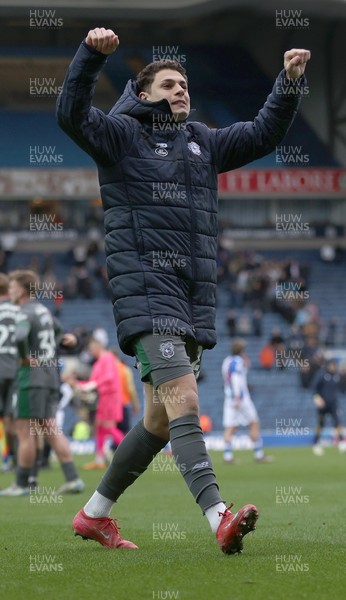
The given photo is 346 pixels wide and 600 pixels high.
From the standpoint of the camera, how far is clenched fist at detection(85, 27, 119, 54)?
544 centimetres

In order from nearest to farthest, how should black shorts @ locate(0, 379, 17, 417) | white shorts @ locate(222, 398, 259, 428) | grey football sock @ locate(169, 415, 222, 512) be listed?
grey football sock @ locate(169, 415, 222, 512)
black shorts @ locate(0, 379, 17, 417)
white shorts @ locate(222, 398, 259, 428)

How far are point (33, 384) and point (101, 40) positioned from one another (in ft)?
20.5

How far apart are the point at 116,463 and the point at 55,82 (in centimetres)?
3518

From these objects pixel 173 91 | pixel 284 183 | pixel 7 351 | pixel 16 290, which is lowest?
pixel 7 351

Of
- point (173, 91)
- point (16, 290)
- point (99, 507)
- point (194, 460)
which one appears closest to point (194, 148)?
point (173, 91)

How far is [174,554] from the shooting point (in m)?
5.73

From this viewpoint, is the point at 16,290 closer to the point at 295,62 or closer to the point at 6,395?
the point at 6,395

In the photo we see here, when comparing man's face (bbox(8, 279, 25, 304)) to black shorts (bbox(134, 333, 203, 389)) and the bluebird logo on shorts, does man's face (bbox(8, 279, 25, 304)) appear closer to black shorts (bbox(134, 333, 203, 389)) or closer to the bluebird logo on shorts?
black shorts (bbox(134, 333, 203, 389))

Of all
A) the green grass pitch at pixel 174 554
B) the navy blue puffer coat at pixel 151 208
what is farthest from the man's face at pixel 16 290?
the navy blue puffer coat at pixel 151 208

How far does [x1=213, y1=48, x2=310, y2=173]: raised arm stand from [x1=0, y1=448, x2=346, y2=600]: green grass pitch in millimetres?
2054

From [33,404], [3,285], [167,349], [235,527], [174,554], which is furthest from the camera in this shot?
[3,285]

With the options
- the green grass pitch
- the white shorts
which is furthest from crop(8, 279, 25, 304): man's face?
the white shorts

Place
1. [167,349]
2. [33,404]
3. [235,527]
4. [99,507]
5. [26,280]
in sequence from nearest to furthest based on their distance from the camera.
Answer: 1. [235,527]
2. [167,349]
3. [99,507]
4. [26,280]
5. [33,404]

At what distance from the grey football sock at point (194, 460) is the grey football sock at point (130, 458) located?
0.42 metres
